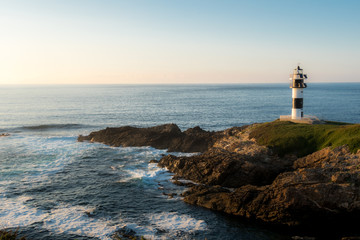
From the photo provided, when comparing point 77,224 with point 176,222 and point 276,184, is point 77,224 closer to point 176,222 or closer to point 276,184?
point 176,222

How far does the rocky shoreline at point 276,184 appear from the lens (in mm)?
22422

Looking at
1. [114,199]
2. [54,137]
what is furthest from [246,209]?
[54,137]

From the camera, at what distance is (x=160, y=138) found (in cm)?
4906

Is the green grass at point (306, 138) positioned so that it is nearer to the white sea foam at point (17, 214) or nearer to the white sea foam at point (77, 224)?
the white sea foam at point (77, 224)

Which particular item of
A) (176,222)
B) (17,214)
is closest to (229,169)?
(176,222)

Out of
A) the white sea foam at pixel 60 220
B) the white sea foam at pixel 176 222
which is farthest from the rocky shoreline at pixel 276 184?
the white sea foam at pixel 60 220

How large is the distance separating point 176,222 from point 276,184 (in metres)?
9.22

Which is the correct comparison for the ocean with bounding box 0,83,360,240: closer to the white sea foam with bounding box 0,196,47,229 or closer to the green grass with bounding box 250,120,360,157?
the white sea foam with bounding box 0,196,47,229

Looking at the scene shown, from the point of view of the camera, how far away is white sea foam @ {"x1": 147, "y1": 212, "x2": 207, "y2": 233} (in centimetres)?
2173

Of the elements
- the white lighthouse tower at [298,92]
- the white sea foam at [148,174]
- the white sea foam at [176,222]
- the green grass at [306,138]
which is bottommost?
the white sea foam at [176,222]

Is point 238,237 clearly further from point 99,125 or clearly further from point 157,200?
point 99,125

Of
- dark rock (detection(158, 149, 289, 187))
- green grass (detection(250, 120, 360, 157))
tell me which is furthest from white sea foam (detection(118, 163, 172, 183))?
green grass (detection(250, 120, 360, 157))

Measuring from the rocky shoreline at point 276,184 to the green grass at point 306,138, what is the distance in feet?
2.89

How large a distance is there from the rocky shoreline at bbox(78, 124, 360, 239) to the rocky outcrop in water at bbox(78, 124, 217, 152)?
5.37m
